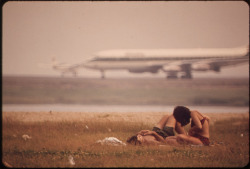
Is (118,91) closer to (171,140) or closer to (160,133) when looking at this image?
(160,133)

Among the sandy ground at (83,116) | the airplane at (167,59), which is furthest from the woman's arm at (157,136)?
the airplane at (167,59)

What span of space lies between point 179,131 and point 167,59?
206 centimetres

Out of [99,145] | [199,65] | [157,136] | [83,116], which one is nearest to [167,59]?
[199,65]

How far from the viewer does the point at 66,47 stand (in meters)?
6.56

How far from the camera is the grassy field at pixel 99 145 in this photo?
18.0ft

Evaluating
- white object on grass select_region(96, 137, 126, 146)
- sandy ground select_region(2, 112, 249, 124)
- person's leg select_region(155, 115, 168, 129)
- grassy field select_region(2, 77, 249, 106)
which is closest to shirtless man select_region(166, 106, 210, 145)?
person's leg select_region(155, 115, 168, 129)

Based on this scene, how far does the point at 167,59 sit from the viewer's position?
7.17 meters

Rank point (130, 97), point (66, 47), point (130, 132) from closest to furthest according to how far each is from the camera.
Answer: point (130, 132), point (66, 47), point (130, 97)

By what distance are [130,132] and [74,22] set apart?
243 cm

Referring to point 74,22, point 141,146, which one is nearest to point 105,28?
point 74,22

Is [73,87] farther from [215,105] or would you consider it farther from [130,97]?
[215,105]

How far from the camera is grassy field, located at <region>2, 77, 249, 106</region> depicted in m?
7.01

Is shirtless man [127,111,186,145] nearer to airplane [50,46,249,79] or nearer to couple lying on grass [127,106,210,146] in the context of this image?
→ couple lying on grass [127,106,210,146]

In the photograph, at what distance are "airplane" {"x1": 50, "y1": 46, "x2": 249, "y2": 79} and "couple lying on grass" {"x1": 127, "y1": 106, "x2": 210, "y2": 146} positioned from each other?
159 cm
